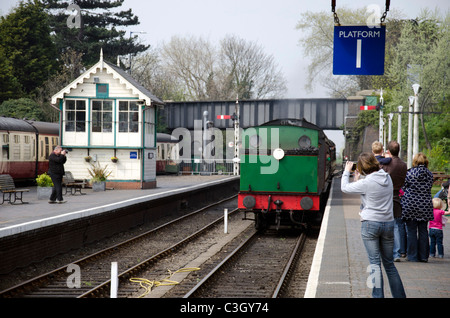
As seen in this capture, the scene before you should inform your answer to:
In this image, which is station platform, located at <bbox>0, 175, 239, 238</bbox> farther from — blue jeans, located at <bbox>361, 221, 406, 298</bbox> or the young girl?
the young girl

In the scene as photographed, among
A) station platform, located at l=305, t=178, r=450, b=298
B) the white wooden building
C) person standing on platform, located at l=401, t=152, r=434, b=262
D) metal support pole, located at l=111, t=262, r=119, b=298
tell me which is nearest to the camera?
station platform, located at l=305, t=178, r=450, b=298

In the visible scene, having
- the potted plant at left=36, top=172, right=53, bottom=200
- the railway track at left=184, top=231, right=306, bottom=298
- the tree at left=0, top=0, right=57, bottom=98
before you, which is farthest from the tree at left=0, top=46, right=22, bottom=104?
the railway track at left=184, top=231, right=306, bottom=298

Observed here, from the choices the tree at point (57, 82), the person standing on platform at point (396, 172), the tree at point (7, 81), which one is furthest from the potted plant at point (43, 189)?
the tree at point (7, 81)

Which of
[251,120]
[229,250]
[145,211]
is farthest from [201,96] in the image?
[229,250]

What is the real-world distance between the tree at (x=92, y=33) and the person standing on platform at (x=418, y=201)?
111 feet

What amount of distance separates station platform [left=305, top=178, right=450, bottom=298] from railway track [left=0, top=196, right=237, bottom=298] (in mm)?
3606

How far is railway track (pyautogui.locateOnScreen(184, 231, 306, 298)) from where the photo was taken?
9.22m

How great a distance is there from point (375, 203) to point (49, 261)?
7841 millimetres

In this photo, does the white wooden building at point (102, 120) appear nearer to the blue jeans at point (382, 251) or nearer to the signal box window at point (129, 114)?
the signal box window at point (129, 114)

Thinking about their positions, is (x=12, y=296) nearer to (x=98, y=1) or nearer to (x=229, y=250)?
(x=229, y=250)

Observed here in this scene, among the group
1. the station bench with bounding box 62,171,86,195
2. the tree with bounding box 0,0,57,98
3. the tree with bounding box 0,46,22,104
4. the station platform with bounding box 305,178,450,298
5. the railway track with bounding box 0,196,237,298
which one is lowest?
the railway track with bounding box 0,196,237,298

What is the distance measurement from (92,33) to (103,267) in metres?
34.6

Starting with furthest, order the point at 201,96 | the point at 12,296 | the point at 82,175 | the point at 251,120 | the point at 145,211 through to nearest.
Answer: the point at 201,96, the point at 251,120, the point at 82,175, the point at 145,211, the point at 12,296

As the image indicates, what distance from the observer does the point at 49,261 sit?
11.9 metres
